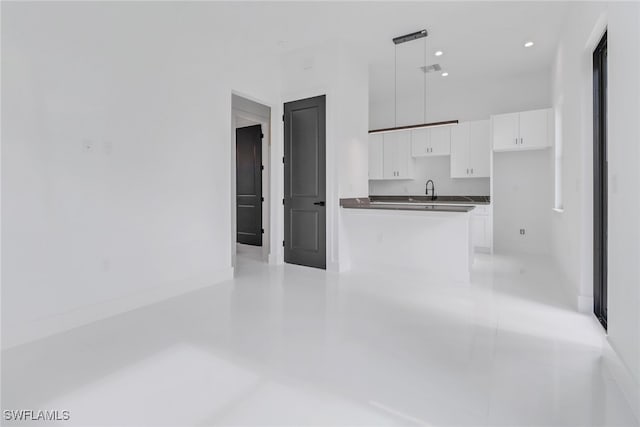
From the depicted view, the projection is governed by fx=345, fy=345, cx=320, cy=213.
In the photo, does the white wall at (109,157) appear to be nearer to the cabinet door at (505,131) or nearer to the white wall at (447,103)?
the white wall at (447,103)

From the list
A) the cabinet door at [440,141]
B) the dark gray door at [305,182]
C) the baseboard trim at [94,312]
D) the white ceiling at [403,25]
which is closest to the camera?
the baseboard trim at [94,312]

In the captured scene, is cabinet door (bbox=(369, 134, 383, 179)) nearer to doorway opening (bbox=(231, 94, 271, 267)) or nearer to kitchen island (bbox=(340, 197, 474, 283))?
doorway opening (bbox=(231, 94, 271, 267))

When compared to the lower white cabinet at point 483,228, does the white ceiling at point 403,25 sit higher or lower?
higher

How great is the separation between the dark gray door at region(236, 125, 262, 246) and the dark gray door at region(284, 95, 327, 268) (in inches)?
62.0

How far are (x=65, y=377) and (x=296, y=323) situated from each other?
59.6 inches

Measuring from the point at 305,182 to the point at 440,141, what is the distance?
2.98 metres

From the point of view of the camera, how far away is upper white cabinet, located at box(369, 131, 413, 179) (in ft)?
22.5

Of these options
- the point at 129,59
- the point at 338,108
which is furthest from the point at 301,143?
the point at 129,59

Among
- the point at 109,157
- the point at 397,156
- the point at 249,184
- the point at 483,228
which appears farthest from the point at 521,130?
the point at 109,157

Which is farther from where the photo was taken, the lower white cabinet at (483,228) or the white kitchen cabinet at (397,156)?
the white kitchen cabinet at (397,156)

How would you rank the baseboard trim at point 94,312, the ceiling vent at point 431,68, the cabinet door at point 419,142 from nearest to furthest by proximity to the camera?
the baseboard trim at point 94,312, the ceiling vent at point 431,68, the cabinet door at point 419,142

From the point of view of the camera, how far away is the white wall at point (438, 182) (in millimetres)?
6471

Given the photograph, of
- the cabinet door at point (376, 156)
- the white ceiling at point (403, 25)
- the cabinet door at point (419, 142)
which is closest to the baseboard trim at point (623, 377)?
the white ceiling at point (403, 25)

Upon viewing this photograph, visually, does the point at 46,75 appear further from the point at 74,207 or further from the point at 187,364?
the point at 187,364
